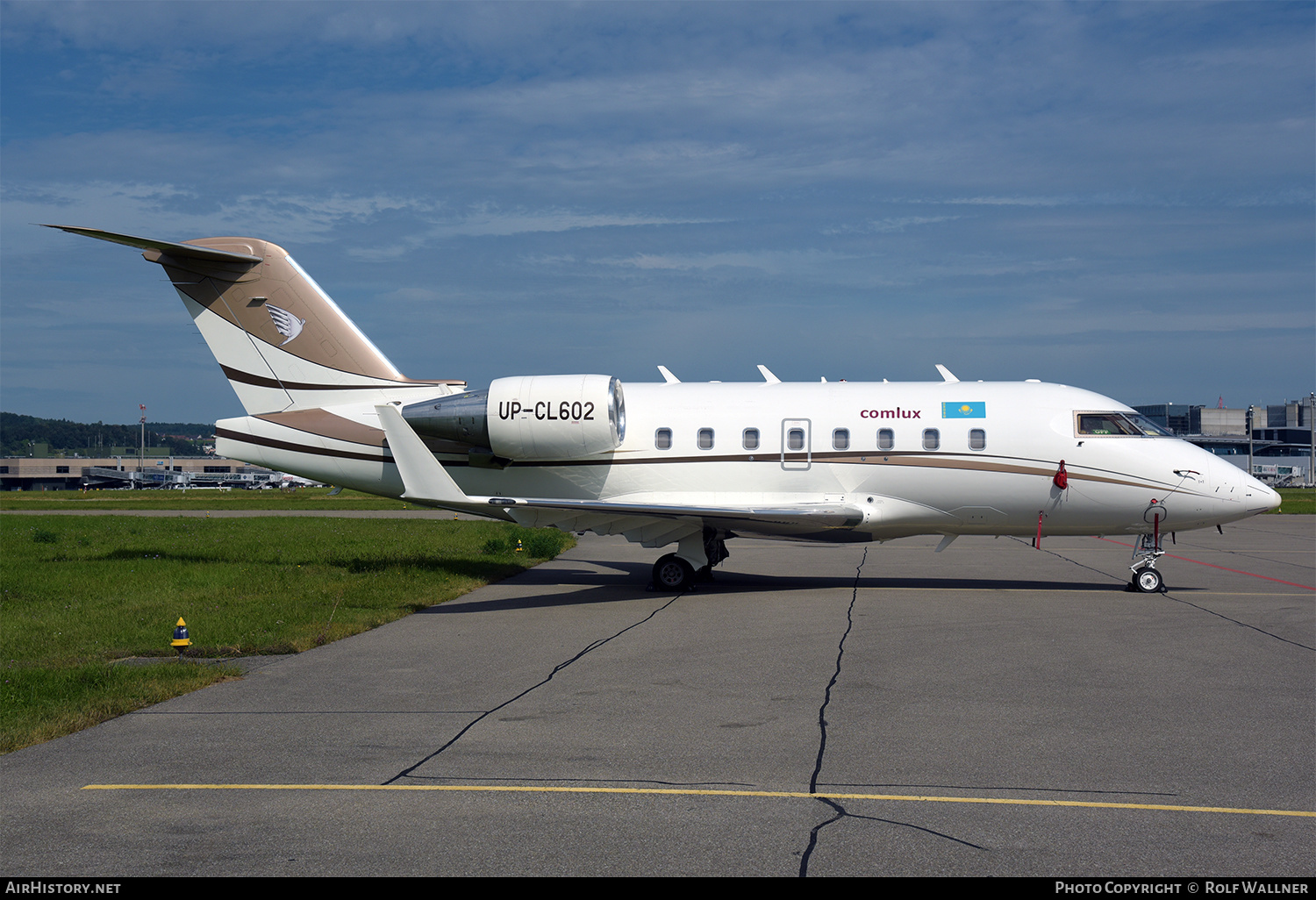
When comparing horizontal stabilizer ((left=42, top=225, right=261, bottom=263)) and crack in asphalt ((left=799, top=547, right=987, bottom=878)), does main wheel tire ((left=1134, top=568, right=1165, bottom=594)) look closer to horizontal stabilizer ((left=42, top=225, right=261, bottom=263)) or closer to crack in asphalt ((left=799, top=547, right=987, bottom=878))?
crack in asphalt ((left=799, top=547, right=987, bottom=878))

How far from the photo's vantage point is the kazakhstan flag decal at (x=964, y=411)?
1773 centimetres

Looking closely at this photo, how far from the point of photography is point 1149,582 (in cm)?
1748

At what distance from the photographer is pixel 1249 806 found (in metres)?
6.36

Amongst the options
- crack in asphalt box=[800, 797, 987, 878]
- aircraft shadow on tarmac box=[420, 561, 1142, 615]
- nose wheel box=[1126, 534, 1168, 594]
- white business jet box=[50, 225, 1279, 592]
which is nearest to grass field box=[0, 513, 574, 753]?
aircraft shadow on tarmac box=[420, 561, 1142, 615]

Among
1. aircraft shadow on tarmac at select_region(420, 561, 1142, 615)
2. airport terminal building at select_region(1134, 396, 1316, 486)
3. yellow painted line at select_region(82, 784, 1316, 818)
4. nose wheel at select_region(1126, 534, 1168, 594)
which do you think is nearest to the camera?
yellow painted line at select_region(82, 784, 1316, 818)

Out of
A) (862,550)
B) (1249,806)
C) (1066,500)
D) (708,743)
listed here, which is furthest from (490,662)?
(862,550)

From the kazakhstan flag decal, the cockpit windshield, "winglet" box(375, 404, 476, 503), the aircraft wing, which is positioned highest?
the kazakhstan flag decal

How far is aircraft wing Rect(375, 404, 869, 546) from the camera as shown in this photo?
15.2 m

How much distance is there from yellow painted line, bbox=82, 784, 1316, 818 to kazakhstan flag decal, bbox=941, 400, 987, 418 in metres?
11.9

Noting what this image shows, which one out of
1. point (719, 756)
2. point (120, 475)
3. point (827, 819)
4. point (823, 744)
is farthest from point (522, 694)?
point (120, 475)

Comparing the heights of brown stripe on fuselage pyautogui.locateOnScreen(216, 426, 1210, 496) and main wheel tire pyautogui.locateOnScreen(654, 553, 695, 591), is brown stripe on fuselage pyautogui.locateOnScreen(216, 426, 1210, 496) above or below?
above

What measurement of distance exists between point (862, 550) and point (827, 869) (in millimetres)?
22226

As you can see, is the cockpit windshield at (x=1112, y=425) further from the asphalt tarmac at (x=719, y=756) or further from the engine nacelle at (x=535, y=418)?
the engine nacelle at (x=535, y=418)

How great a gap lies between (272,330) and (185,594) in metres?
5.20
